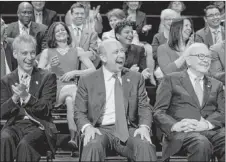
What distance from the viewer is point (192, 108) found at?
4.28 m

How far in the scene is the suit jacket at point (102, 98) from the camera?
4.18m

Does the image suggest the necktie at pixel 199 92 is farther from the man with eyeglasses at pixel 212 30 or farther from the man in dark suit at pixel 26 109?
the man with eyeglasses at pixel 212 30

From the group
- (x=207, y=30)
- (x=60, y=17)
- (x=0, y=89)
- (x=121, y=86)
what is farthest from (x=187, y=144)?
(x=60, y=17)

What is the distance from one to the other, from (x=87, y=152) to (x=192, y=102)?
1022 mm

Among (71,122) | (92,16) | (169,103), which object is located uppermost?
(92,16)

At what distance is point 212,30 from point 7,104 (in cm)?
319

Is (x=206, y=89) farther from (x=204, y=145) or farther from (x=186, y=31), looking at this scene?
(x=186, y=31)

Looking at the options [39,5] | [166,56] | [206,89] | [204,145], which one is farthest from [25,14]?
[204,145]

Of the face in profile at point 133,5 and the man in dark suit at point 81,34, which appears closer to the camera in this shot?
the man in dark suit at point 81,34

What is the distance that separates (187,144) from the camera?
4.06 metres

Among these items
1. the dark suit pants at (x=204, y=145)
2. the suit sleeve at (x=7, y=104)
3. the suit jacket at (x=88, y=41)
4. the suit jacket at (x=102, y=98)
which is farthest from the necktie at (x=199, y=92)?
the suit jacket at (x=88, y=41)

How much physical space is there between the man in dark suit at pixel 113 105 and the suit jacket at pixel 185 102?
153 mm

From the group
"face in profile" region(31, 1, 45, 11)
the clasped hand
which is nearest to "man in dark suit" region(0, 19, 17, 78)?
"face in profile" region(31, 1, 45, 11)

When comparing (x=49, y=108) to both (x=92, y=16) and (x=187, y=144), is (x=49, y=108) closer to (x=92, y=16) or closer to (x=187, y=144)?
(x=187, y=144)
